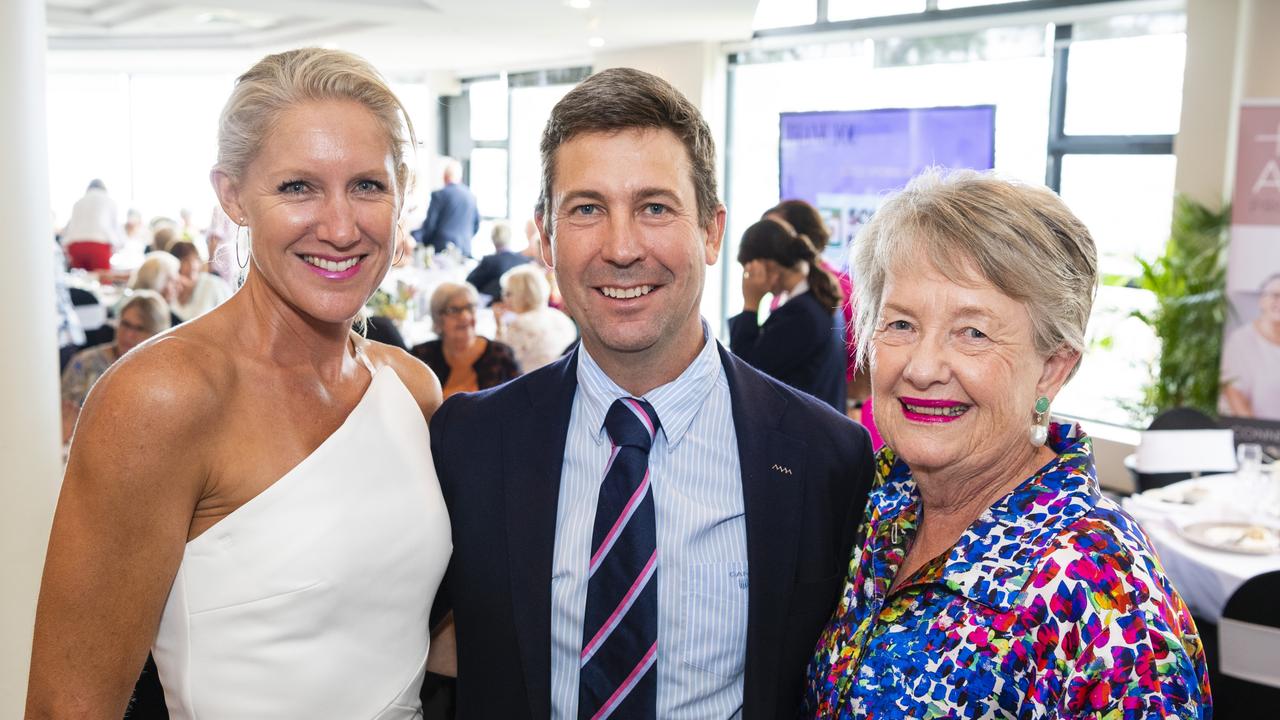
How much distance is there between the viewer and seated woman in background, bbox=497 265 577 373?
19.7ft

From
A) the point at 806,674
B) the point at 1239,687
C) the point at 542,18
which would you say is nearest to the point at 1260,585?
the point at 1239,687

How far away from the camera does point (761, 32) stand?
9844mm

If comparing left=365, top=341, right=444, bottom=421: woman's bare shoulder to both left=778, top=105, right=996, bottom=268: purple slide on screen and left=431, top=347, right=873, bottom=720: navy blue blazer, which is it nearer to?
left=431, top=347, right=873, bottom=720: navy blue blazer

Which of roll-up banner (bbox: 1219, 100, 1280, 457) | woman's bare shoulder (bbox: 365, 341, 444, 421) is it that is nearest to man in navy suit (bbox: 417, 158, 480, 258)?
roll-up banner (bbox: 1219, 100, 1280, 457)

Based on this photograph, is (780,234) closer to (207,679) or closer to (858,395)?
(858,395)

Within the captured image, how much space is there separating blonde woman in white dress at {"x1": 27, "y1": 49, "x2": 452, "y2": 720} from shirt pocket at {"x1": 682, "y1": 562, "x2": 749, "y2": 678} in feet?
1.45

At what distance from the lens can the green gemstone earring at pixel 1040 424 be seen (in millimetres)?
1511

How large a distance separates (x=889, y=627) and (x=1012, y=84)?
7.34m

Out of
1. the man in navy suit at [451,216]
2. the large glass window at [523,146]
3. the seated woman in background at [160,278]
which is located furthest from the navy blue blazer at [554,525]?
the large glass window at [523,146]

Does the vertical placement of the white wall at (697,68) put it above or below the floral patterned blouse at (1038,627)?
above

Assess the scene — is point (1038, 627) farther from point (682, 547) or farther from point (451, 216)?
point (451, 216)

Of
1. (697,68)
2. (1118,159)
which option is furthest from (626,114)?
(697,68)

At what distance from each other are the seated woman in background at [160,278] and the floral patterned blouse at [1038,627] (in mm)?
5837

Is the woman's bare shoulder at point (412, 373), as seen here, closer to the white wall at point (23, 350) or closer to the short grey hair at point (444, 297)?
the white wall at point (23, 350)
